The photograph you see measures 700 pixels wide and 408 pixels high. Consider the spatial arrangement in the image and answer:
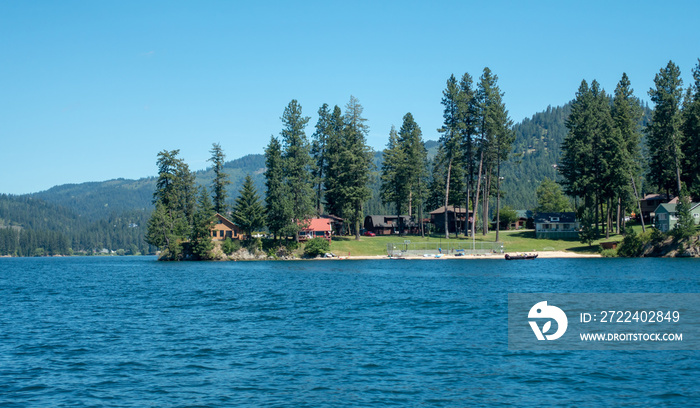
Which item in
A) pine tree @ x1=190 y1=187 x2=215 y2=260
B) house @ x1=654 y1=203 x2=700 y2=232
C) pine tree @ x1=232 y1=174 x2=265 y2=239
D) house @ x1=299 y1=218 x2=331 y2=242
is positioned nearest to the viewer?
house @ x1=654 y1=203 x2=700 y2=232

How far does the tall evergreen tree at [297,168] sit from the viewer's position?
9919cm

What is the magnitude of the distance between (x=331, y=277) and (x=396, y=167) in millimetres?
57213

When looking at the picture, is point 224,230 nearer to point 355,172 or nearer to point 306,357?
point 355,172

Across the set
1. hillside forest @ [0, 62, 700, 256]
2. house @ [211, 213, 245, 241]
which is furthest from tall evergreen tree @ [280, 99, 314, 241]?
house @ [211, 213, 245, 241]

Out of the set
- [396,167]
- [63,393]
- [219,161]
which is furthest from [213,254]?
[63,393]

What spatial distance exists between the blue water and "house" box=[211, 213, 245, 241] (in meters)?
59.8

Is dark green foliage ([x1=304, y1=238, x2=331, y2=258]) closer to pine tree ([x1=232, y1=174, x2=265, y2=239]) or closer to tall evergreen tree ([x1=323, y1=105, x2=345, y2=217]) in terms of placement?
pine tree ([x1=232, y1=174, x2=265, y2=239])

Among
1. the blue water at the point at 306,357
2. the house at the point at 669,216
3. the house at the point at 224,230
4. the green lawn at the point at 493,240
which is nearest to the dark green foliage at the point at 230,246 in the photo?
the house at the point at 224,230

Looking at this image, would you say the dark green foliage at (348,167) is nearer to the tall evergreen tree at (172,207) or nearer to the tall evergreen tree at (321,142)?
the tall evergreen tree at (321,142)

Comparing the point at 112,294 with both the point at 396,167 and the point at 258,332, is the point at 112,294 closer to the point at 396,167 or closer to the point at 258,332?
the point at 258,332

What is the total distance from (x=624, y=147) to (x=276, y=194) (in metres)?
60.8

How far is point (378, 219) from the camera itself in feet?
474

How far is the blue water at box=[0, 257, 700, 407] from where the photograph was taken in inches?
749

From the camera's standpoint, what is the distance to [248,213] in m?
100
